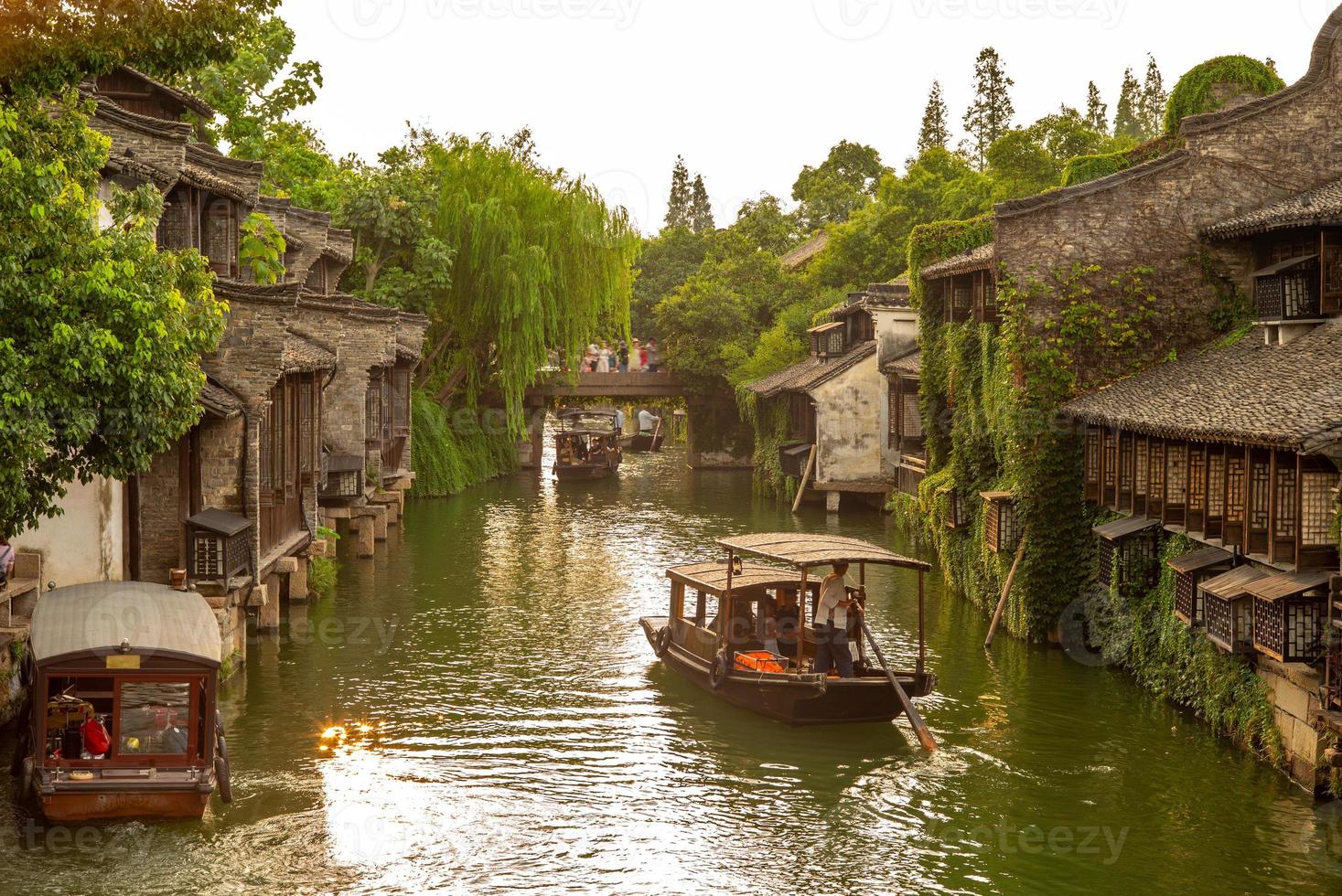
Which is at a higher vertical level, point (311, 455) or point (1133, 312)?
point (1133, 312)

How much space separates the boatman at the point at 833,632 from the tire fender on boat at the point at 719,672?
1.58 m

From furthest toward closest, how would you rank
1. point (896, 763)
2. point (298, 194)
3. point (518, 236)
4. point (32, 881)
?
point (518, 236), point (298, 194), point (896, 763), point (32, 881)

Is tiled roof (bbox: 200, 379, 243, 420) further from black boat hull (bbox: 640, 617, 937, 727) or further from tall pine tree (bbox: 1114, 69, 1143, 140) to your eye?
tall pine tree (bbox: 1114, 69, 1143, 140)

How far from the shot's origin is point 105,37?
50.3 feet

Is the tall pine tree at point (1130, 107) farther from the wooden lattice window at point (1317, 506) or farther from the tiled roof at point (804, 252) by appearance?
the wooden lattice window at point (1317, 506)

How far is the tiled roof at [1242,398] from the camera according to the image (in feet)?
57.8

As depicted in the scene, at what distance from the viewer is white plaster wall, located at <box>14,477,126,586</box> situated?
21297mm

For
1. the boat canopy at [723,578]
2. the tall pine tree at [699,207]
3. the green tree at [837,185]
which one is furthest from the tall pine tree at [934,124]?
the boat canopy at [723,578]

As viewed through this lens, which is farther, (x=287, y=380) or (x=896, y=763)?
(x=287, y=380)

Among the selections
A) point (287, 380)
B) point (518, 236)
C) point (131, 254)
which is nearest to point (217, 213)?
point (287, 380)

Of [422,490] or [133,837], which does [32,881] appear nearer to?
[133,837]

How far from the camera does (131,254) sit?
16781 mm

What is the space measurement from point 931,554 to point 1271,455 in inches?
800

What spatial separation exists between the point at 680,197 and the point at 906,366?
93635mm
